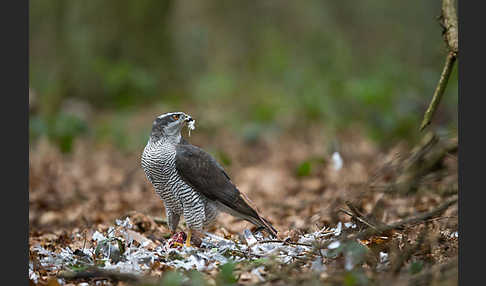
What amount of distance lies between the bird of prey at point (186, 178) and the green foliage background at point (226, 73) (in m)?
5.39

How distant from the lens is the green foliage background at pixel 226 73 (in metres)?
10.2

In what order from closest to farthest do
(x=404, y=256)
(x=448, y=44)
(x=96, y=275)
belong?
(x=404, y=256), (x=96, y=275), (x=448, y=44)

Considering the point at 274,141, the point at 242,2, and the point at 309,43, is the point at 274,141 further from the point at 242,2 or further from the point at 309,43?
the point at 242,2

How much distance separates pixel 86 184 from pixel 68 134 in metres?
1.83

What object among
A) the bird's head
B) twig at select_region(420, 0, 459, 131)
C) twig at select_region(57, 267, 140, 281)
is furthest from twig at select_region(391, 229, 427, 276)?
the bird's head

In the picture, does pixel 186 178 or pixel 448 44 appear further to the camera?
pixel 186 178

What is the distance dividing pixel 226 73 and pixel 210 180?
10.1 m

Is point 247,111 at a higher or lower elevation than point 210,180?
higher

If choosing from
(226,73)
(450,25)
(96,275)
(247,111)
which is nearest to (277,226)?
(96,275)

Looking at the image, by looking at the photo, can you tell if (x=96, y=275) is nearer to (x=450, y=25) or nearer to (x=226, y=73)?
(x=450, y=25)

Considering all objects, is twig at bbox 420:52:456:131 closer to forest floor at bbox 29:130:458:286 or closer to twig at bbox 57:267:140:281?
forest floor at bbox 29:130:458:286

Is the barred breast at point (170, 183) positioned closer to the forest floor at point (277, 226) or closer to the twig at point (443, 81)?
the forest floor at point (277, 226)

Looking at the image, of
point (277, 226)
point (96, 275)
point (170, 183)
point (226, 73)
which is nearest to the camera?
point (96, 275)

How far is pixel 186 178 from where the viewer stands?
13.2ft
